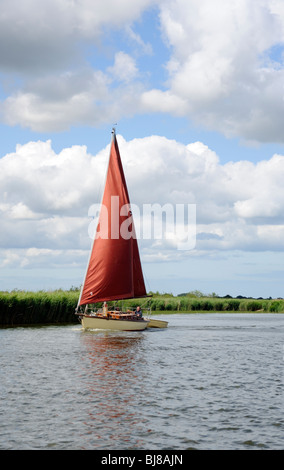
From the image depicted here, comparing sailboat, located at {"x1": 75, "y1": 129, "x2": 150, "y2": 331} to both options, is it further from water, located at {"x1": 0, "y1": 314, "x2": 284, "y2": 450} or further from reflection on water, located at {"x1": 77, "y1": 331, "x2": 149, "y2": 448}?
water, located at {"x1": 0, "y1": 314, "x2": 284, "y2": 450}

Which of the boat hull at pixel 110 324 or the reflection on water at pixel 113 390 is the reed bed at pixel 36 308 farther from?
the reflection on water at pixel 113 390

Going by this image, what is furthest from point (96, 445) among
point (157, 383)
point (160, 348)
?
point (160, 348)

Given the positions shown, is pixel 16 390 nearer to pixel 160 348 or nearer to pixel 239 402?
pixel 239 402

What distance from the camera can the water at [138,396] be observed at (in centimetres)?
1309

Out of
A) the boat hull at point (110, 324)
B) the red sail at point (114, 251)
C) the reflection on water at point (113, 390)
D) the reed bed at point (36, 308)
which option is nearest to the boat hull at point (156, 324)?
the red sail at point (114, 251)

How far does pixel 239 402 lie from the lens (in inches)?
679

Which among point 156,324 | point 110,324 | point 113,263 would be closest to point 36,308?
point 113,263

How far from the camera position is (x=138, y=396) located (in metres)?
18.1

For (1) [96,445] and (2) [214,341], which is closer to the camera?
(1) [96,445]

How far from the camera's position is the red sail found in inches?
1662

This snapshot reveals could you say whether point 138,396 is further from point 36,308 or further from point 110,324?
point 36,308

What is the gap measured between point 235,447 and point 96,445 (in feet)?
10.3

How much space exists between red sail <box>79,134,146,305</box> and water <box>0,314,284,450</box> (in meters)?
9.09

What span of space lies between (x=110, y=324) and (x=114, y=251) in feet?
18.8
